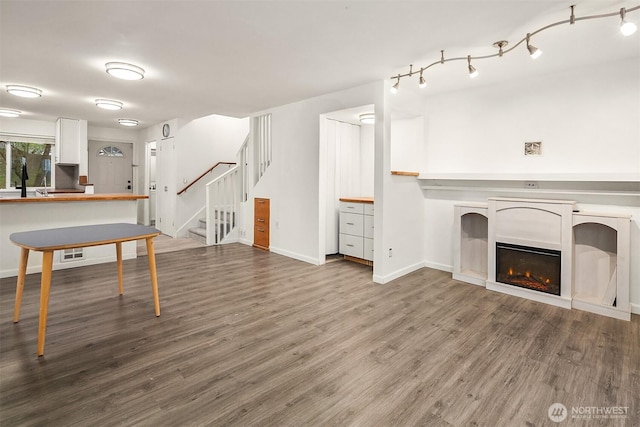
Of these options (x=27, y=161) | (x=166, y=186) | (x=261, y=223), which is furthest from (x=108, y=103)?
(x=27, y=161)

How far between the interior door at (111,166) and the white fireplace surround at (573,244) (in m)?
8.16

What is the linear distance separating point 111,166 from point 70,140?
1312mm

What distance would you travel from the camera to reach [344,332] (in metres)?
2.61

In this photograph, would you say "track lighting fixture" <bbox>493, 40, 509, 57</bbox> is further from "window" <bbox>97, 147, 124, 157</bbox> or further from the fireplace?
"window" <bbox>97, 147, 124, 157</bbox>

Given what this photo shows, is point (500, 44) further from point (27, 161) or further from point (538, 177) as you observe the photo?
point (27, 161)

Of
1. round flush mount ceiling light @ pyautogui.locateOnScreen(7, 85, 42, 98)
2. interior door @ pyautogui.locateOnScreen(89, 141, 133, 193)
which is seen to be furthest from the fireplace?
interior door @ pyautogui.locateOnScreen(89, 141, 133, 193)

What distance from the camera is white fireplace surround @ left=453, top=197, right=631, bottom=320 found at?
2.89m

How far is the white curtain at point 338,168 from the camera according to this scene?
492 centimetres

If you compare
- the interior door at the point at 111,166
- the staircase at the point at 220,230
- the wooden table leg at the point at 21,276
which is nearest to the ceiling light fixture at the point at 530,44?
the wooden table leg at the point at 21,276

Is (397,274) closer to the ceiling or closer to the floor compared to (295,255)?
closer to the floor

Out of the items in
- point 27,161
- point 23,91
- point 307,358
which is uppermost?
point 23,91

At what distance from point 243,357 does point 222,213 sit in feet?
15.4

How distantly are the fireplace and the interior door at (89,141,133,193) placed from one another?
8.39m

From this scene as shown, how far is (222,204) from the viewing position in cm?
628
